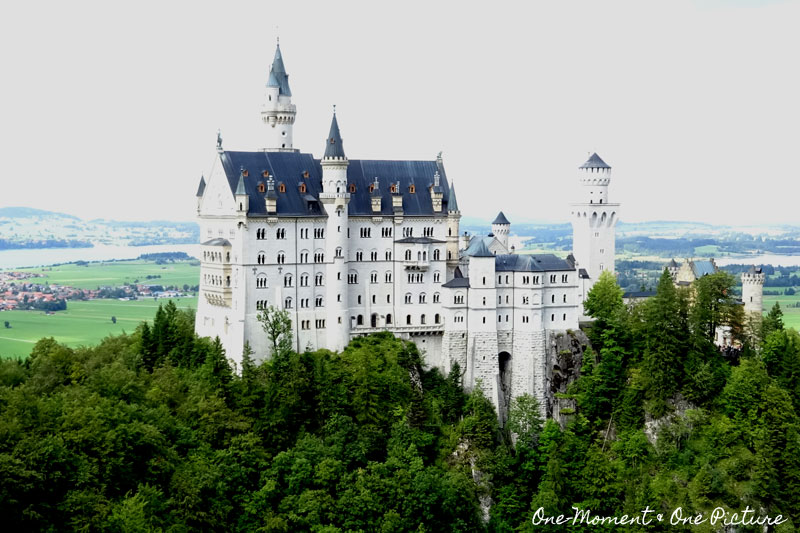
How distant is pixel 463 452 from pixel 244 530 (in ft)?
58.8

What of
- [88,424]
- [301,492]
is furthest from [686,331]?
[88,424]

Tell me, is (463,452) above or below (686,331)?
below

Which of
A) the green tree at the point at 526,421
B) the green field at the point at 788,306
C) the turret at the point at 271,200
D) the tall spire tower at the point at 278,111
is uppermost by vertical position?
the tall spire tower at the point at 278,111

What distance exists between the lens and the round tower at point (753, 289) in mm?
97375

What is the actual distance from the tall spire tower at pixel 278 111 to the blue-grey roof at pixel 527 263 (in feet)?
66.6

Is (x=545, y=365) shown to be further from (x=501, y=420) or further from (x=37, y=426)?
(x=37, y=426)

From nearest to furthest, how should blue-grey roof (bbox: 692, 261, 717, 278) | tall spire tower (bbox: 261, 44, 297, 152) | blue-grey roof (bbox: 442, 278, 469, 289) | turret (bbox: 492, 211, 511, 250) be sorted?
blue-grey roof (bbox: 442, 278, 469, 289)
tall spire tower (bbox: 261, 44, 297, 152)
turret (bbox: 492, 211, 511, 250)
blue-grey roof (bbox: 692, 261, 717, 278)

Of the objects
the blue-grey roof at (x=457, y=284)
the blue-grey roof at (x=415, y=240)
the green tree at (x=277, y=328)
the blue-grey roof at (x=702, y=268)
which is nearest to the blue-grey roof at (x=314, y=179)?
the blue-grey roof at (x=415, y=240)

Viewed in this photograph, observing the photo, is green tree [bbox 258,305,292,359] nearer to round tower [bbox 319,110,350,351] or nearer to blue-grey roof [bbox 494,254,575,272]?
round tower [bbox 319,110,350,351]

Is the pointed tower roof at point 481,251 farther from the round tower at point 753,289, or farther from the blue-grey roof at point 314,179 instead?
the round tower at point 753,289

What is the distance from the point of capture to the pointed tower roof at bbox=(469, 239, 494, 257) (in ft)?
279

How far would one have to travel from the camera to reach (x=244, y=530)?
7256 cm

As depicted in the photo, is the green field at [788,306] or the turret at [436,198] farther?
the green field at [788,306]

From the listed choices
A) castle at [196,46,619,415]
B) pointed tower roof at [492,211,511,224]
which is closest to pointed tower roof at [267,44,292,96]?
castle at [196,46,619,415]
